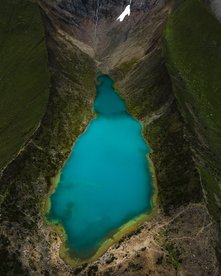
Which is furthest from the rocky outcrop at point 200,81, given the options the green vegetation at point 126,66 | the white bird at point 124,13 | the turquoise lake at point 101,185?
the white bird at point 124,13

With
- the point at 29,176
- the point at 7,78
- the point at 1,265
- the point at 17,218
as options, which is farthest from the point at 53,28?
the point at 1,265

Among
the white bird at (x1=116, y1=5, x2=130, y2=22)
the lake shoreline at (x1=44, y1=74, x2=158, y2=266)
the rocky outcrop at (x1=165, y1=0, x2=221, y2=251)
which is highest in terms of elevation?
the white bird at (x1=116, y1=5, x2=130, y2=22)

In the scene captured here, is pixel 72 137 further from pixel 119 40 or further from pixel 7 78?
pixel 119 40

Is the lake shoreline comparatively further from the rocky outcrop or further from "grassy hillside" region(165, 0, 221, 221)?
"grassy hillside" region(165, 0, 221, 221)

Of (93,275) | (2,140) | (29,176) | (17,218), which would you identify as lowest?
(93,275)

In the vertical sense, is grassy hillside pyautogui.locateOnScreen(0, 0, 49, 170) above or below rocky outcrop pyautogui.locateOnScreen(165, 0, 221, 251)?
above

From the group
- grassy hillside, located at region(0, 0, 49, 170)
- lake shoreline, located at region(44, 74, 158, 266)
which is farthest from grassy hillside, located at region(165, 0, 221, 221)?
grassy hillside, located at region(0, 0, 49, 170)
